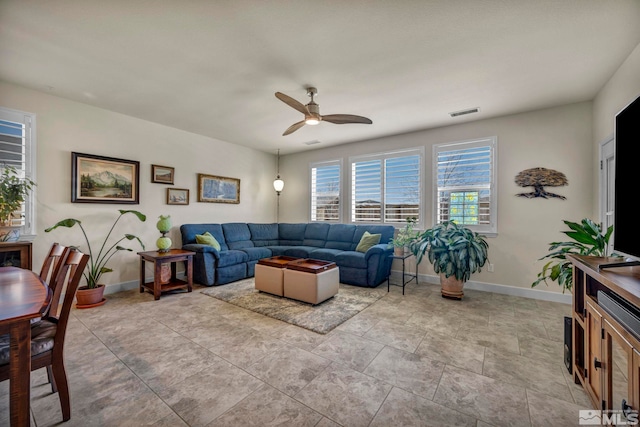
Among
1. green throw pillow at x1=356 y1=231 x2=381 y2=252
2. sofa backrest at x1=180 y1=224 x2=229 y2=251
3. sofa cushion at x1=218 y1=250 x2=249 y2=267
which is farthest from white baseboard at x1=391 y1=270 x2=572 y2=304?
sofa backrest at x1=180 y1=224 x2=229 y2=251

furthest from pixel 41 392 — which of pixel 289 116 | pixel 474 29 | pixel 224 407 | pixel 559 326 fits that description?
pixel 559 326

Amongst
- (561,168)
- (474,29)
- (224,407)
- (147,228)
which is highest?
(474,29)

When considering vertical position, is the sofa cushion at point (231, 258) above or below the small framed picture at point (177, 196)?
below

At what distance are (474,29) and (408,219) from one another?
310cm

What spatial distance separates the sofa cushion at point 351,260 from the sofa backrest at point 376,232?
1.91 ft

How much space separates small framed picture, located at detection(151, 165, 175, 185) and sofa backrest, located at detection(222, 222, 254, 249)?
4.39 ft

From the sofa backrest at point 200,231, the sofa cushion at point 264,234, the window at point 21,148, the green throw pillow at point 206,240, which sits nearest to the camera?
the window at point 21,148

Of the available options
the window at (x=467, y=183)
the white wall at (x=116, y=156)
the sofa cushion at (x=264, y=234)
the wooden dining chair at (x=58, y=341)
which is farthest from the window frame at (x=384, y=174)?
the wooden dining chair at (x=58, y=341)

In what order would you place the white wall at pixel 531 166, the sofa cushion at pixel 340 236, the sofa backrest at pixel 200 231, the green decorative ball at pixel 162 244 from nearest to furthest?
the white wall at pixel 531 166
the green decorative ball at pixel 162 244
the sofa backrest at pixel 200 231
the sofa cushion at pixel 340 236

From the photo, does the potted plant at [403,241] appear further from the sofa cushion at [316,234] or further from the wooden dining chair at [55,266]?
the wooden dining chair at [55,266]

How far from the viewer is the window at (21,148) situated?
3.05 meters

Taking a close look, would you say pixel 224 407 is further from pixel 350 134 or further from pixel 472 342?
pixel 350 134

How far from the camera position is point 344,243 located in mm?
5238

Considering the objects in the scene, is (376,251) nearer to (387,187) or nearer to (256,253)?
(387,187)
